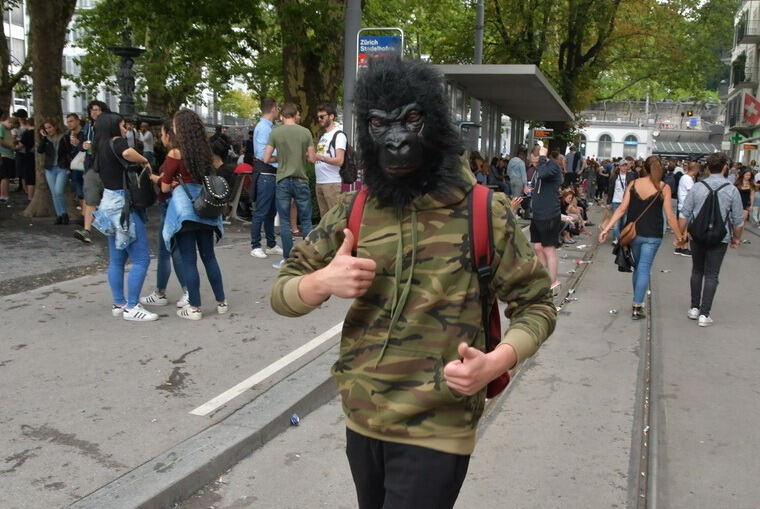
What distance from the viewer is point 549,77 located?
2998cm

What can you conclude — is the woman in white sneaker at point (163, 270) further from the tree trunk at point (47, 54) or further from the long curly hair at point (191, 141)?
the tree trunk at point (47, 54)

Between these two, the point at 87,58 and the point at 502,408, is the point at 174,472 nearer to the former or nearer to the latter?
the point at 502,408

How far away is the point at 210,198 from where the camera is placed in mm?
5855

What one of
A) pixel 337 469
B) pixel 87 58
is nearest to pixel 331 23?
pixel 337 469

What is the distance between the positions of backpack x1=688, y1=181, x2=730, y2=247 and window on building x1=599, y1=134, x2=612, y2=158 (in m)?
81.9

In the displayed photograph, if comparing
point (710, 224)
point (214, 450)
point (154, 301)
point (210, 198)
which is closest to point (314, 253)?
point (214, 450)

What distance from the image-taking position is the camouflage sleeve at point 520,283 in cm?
191

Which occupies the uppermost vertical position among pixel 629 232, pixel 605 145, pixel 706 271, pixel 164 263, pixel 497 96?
pixel 605 145

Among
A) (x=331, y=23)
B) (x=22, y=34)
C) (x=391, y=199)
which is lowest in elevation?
(x=391, y=199)

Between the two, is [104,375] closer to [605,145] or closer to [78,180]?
[78,180]

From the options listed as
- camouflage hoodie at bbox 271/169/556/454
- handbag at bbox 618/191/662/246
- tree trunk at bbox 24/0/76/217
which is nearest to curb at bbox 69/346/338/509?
camouflage hoodie at bbox 271/169/556/454

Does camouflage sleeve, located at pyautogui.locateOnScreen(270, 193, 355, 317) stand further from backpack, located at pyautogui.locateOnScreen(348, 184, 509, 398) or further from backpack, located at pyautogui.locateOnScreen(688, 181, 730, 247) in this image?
backpack, located at pyautogui.locateOnScreen(688, 181, 730, 247)

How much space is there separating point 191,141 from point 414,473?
4.54 metres

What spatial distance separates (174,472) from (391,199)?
7.16ft
